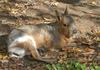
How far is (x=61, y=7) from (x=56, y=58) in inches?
129

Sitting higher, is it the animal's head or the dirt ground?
the animal's head

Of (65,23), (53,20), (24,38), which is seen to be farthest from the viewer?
(53,20)

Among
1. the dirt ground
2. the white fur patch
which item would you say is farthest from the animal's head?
the white fur patch

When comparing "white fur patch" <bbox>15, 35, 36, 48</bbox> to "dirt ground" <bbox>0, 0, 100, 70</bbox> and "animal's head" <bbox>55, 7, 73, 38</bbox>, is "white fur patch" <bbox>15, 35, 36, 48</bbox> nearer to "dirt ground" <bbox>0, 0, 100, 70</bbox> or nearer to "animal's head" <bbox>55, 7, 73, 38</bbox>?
"dirt ground" <bbox>0, 0, 100, 70</bbox>

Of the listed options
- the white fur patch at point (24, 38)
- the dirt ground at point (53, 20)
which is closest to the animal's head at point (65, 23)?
the dirt ground at point (53, 20)

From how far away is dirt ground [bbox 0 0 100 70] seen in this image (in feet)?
26.0

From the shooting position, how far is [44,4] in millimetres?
11344

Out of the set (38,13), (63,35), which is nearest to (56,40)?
(63,35)

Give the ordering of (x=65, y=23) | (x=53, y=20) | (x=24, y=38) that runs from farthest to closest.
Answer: (x=53, y=20) → (x=65, y=23) → (x=24, y=38)

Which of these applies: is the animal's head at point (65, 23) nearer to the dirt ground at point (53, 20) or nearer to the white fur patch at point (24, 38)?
the dirt ground at point (53, 20)

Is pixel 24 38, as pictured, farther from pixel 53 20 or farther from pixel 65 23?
pixel 53 20

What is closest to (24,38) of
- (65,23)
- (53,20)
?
(65,23)

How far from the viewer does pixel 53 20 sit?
33.9 feet

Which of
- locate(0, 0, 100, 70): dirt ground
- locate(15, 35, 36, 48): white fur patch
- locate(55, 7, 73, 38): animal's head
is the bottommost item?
locate(0, 0, 100, 70): dirt ground
